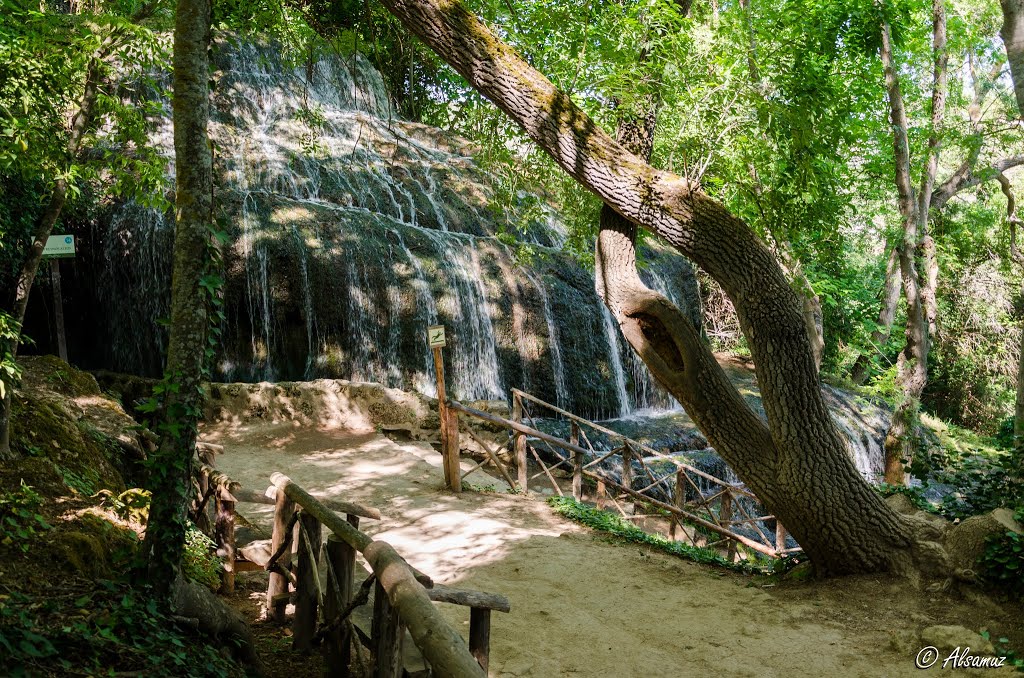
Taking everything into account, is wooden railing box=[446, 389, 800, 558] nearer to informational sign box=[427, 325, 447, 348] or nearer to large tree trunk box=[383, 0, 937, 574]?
informational sign box=[427, 325, 447, 348]

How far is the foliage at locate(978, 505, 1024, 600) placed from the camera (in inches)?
196

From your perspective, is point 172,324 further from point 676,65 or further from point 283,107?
point 283,107

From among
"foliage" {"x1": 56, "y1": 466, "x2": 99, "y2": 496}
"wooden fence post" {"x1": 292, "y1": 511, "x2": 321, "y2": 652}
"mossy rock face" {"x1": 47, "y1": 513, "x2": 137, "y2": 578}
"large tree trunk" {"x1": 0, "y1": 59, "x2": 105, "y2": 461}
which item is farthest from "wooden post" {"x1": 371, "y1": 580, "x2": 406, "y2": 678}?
"large tree trunk" {"x1": 0, "y1": 59, "x2": 105, "y2": 461}

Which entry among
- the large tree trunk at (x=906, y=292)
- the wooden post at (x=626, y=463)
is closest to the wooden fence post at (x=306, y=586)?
the wooden post at (x=626, y=463)

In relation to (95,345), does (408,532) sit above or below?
below

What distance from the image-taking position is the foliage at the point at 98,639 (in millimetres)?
2713

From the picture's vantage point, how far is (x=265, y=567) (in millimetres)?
5020

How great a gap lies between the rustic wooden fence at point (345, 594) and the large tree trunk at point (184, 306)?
2.52 ft

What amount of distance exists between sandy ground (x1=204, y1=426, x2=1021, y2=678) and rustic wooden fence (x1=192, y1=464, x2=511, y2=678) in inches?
44.0

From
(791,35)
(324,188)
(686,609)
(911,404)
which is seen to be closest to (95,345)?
(324,188)

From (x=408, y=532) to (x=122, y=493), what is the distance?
271 cm

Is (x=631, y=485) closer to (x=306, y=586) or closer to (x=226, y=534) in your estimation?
(x=226, y=534)

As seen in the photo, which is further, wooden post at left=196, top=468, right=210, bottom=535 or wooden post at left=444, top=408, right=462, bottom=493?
wooden post at left=444, top=408, right=462, bottom=493

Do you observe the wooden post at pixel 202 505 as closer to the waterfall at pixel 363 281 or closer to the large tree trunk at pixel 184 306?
the large tree trunk at pixel 184 306
